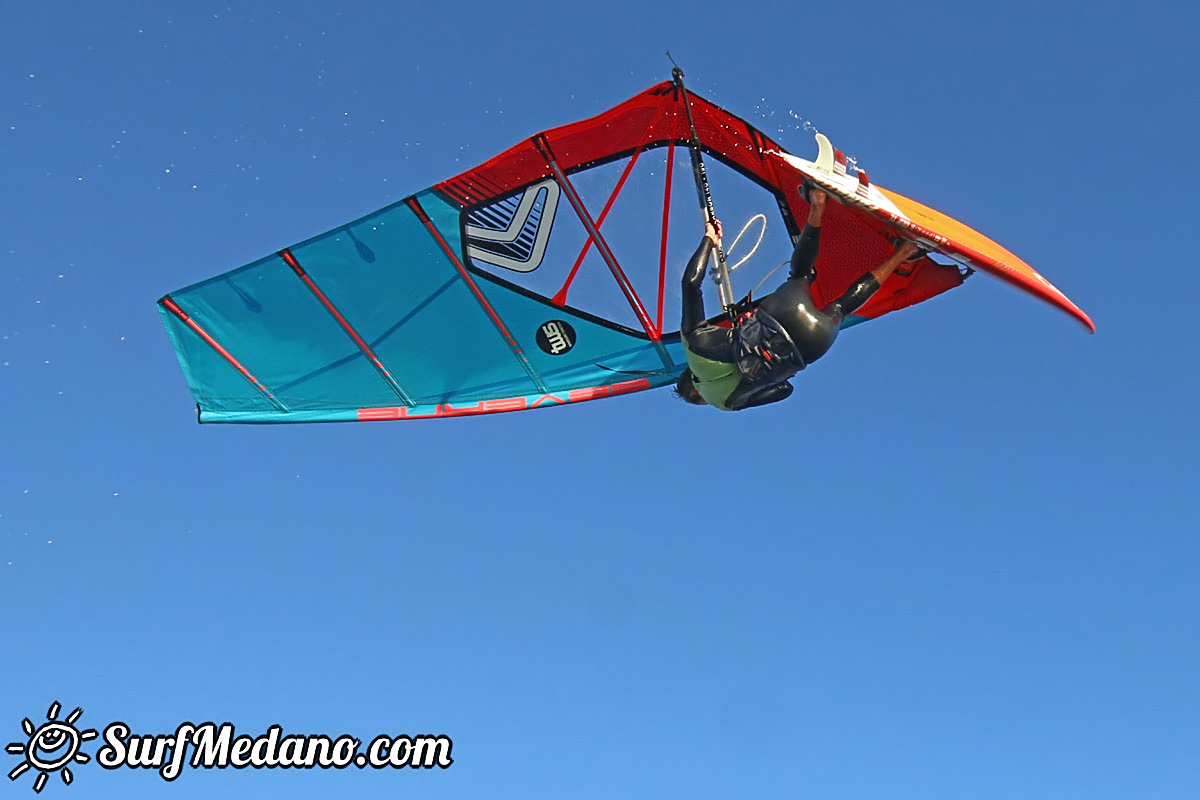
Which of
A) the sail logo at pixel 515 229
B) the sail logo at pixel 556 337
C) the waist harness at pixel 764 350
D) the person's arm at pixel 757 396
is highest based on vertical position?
the sail logo at pixel 515 229

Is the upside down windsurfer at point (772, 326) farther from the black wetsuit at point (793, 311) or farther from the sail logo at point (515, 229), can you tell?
the sail logo at point (515, 229)

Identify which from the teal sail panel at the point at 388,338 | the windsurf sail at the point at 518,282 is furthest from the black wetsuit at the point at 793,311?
the teal sail panel at the point at 388,338

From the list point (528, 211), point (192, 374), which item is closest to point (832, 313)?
point (528, 211)

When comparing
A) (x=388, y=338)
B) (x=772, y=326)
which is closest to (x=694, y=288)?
(x=772, y=326)

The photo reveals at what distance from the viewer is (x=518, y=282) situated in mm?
9195

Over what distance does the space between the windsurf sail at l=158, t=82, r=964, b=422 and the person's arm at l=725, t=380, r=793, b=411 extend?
105cm

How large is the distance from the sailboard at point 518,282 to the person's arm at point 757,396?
108 cm

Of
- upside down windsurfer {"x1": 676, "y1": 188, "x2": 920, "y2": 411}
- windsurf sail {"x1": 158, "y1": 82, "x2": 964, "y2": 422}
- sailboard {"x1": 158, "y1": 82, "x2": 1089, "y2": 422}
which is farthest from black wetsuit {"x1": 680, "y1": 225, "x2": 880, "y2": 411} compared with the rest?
windsurf sail {"x1": 158, "y1": 82, "x2": 964, "y2": 422}

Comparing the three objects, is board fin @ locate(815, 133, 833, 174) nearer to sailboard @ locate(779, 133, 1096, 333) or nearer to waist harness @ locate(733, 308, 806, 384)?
sailboard @ locate(779, 133, 1096, 333)

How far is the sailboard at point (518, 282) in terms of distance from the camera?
8.57 metres

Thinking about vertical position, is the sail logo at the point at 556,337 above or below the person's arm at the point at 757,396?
above

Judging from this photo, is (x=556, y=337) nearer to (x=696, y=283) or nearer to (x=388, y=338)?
(x=388, y=338)

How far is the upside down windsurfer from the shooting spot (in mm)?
7379

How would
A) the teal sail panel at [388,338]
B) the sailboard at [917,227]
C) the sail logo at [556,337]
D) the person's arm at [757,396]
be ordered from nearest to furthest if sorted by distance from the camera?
the sailboard at [917,227], the person's arm at [757,396], the teal sail panel at [388,338], the sail logo at [556,337]
